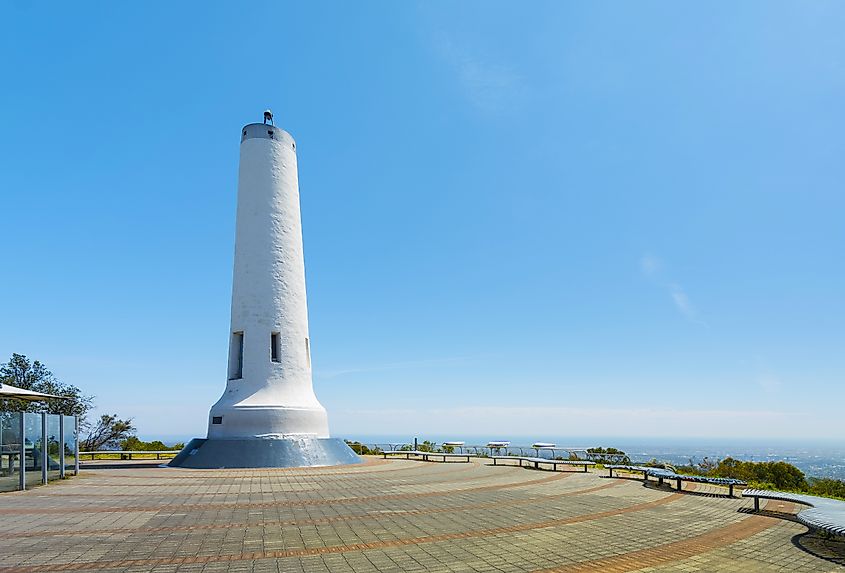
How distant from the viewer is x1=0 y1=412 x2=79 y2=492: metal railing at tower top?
13.8 m

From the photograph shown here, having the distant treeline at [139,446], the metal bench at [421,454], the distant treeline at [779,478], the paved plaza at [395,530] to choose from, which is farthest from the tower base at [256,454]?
the distant treeline at [779,478]

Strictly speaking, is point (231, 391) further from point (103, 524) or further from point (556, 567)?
point (556, 567)

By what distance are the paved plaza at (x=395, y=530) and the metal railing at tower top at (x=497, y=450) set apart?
9.76 meters

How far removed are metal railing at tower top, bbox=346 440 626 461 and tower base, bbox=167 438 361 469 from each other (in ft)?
21.1

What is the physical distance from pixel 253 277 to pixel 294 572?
1772cm

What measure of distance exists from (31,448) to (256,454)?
7178mm

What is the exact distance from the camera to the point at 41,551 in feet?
25.3

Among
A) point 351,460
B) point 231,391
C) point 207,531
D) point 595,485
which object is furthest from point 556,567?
point 231,391

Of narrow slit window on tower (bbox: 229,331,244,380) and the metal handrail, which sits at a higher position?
narrow slit window on tower (bbox: 229,331,244,380)

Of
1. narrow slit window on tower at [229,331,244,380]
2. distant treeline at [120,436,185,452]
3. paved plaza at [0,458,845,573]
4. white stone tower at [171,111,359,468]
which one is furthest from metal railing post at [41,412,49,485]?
distant treeline at [120,436,185,452]

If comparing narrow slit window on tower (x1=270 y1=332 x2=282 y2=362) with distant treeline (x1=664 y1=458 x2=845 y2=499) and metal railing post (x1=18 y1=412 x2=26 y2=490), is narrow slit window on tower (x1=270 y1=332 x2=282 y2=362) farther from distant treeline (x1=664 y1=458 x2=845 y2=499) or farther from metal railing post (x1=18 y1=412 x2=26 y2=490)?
distant treeline (x1=664 y1=458 x2=845 y2=499)

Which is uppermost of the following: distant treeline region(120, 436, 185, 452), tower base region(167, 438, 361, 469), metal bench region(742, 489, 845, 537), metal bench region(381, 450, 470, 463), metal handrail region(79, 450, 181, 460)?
metal bench region(742, 489, 845, 537)

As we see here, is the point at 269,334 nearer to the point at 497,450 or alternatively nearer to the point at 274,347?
the point at 274,347

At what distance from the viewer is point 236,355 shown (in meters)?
23.4
